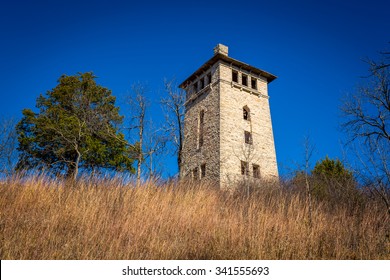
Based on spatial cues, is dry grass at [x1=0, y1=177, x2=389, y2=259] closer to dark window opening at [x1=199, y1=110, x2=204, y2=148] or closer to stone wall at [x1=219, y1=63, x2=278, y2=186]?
stone wall at [x1=219, y1=63, x2=278, y2=186]

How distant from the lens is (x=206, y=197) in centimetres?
755

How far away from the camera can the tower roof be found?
72.6ft

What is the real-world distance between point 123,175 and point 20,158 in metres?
13.8

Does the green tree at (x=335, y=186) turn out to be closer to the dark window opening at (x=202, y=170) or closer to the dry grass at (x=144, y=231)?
the dry grass at (x=144, y=231)

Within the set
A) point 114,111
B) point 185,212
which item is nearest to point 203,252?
point 185,212

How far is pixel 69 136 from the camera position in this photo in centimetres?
1744

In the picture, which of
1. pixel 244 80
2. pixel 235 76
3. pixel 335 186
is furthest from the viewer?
pixel 244 80

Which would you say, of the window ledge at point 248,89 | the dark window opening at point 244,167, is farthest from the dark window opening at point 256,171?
the window ledge at point 248,89

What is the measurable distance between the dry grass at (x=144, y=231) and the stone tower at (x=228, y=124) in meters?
11.6

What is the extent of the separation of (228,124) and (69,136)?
10.4 m

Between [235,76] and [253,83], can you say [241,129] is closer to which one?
[235,76]

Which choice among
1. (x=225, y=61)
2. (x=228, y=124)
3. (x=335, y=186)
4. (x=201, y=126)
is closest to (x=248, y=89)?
(x=225, y=61)

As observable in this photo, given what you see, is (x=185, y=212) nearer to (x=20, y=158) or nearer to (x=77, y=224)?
(x=77, y=224)

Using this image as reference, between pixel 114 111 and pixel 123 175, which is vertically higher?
pixel 114 111
